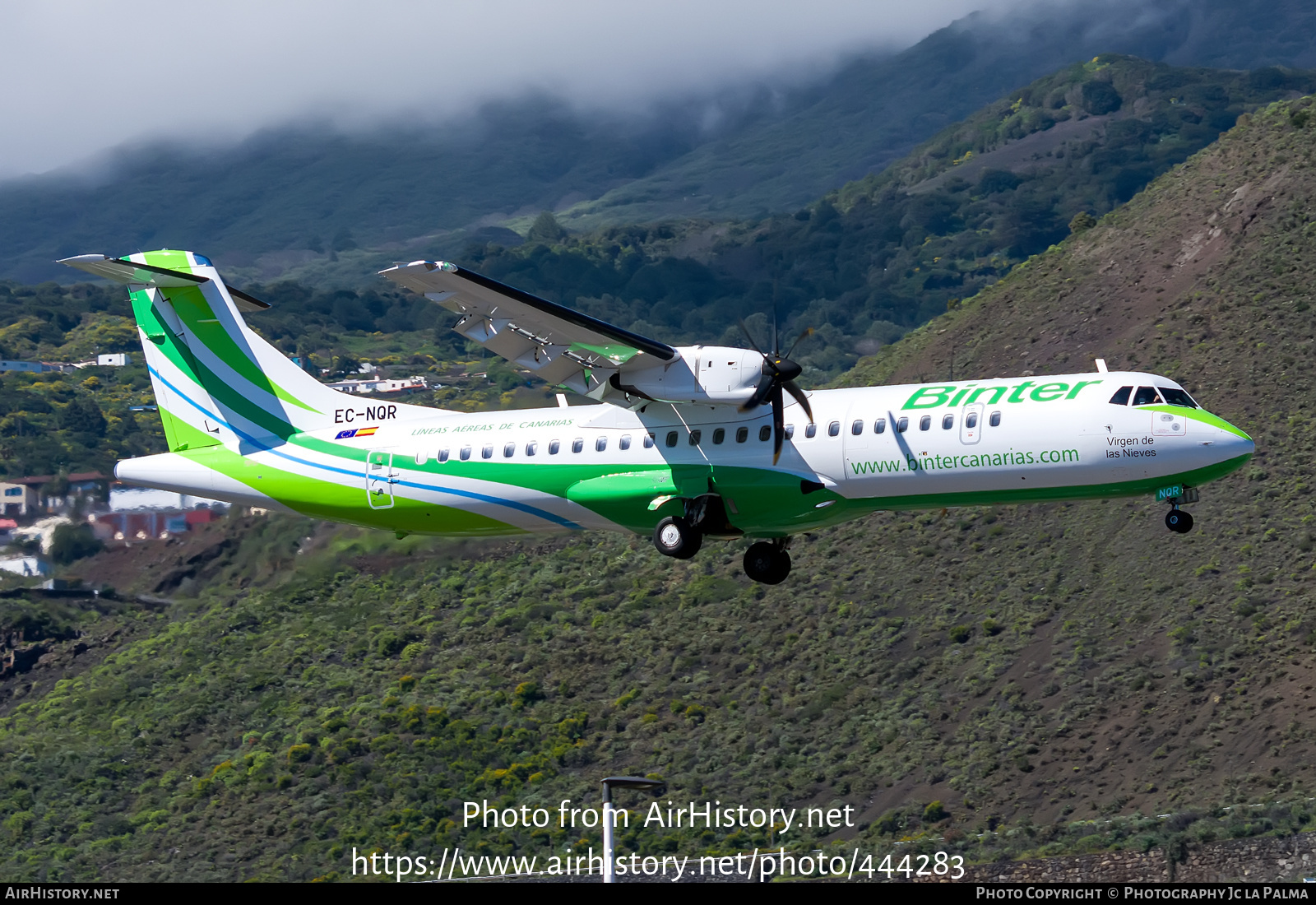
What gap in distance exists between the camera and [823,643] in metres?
56.1

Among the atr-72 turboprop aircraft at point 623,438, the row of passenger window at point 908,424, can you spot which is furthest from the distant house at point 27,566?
the row of passenger window at point 908,424

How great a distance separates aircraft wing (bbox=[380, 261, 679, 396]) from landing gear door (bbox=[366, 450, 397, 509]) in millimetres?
3751

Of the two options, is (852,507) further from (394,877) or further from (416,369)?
(416,369)

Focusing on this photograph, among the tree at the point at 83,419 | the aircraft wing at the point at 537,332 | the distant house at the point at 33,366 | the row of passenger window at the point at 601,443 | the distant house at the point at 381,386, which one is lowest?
the row of passenger window at the point at 601,443

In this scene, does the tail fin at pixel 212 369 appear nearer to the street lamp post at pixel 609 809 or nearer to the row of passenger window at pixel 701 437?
the row of passenger window at pixel 701 437

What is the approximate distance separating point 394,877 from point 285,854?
476 centimetres

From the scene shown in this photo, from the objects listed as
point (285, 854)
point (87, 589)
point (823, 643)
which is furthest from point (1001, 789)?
point (87, 589)

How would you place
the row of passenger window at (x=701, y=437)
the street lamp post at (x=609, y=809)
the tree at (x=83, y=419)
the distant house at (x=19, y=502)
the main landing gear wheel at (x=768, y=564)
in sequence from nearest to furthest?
the street lamp post at (x=609, y=809) < the row of passenger window at (x=701, y=437) < the main landing gear wheel at (x=768, y=564) < the distant house at (x=19, y=502) < the tree at (x=83, y=419)

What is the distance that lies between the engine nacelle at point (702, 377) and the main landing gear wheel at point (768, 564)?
3.87m

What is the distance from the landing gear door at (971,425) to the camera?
27938 mm

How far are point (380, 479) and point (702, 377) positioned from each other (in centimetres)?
722

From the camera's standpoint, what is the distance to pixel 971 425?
92.0 ft

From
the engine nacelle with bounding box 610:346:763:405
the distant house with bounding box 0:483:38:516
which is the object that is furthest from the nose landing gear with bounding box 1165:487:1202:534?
the distant house with bounding box 0:483:38:516
